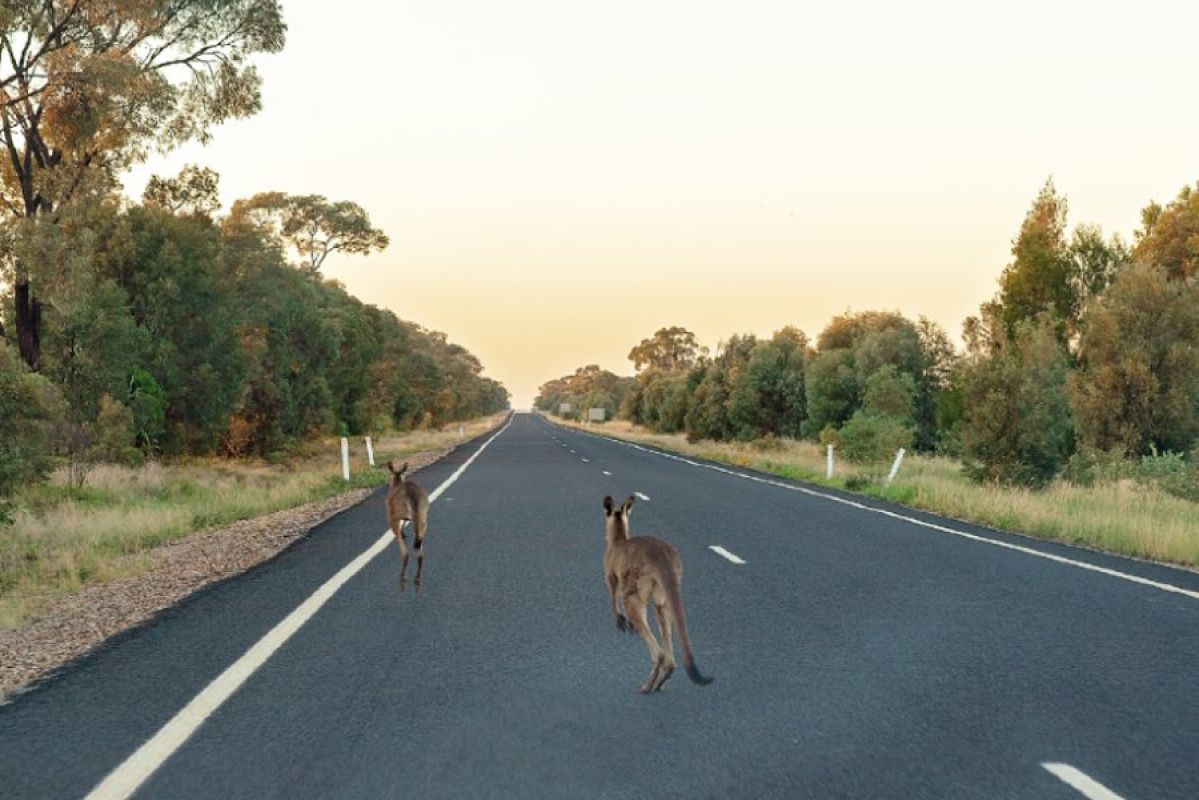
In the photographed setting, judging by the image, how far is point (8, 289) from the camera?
2350 centimetres

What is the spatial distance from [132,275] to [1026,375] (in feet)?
81.2

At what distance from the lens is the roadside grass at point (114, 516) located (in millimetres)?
10305

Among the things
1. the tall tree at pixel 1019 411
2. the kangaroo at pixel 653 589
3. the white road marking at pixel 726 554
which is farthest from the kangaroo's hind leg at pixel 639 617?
the tall tree at pixel 1019 411

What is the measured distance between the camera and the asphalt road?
14.6 ft

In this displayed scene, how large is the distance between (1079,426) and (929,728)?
30.9 m

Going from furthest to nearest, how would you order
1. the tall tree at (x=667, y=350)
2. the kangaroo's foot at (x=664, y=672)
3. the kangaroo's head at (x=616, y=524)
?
the tall tree at (x=667, y=350)
the kangaroo's head at (x=616, y=524)
the kangaroo's foot at (x=664, y=672)

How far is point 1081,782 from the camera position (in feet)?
14.3

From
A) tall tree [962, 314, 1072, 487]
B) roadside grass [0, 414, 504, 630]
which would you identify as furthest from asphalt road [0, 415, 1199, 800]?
tall tree [962, 314, 1072, 487]

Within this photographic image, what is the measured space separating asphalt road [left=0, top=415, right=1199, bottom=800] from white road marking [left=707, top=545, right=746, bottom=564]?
42 centimetres

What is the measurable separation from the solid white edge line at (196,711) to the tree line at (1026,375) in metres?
17.8

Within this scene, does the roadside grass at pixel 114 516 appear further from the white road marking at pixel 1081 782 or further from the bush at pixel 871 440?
the bush at pixel 871 440

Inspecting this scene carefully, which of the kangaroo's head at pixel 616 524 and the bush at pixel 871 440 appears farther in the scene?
the bush at pixel 871 440

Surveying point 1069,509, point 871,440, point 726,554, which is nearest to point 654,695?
point 726,554

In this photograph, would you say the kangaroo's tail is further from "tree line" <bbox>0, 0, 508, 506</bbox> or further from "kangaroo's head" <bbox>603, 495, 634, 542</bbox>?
"tree line" <bbox>0, 0, 508, 506</bbox>
